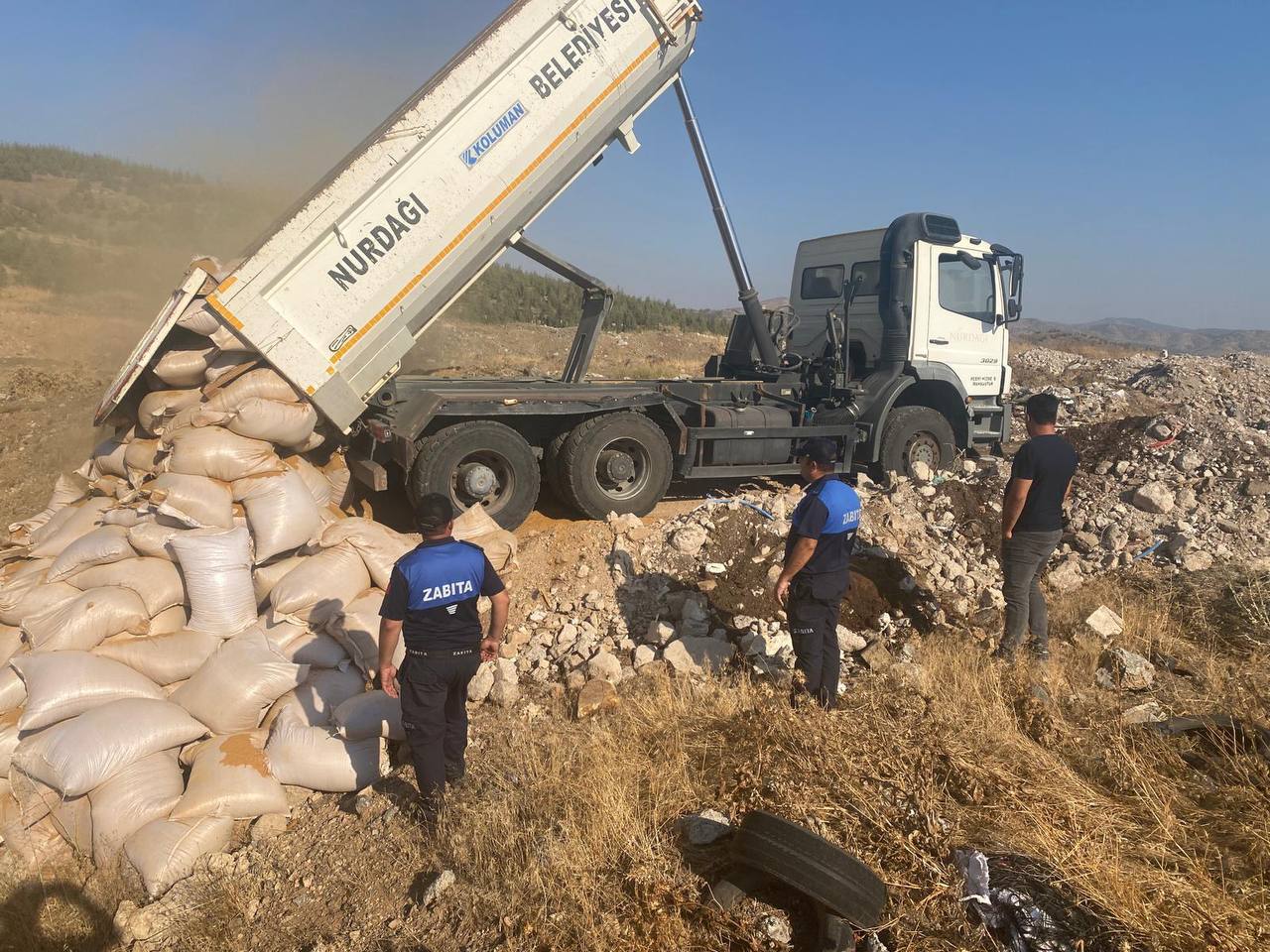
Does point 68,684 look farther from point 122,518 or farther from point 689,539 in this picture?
point 689,539

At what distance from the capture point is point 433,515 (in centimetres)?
333

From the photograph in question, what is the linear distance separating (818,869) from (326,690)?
276 cm

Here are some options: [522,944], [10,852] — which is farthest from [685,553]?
[10,852]

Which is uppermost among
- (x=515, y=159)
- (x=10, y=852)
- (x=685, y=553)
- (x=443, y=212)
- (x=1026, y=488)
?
(x=515, y=159)

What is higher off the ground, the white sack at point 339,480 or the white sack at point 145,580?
the white sack at point 339,480

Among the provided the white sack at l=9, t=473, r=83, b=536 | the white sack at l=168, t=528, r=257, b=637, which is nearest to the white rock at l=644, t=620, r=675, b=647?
the white sack at l=168, t=528, r=257, b=637

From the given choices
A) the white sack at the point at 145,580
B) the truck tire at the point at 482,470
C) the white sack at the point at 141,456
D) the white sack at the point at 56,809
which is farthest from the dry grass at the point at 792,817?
the white sack at the point at 141,456

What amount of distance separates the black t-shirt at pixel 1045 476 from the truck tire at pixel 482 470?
349cm

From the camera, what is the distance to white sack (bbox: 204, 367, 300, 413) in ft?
16.8

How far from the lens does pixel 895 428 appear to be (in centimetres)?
806

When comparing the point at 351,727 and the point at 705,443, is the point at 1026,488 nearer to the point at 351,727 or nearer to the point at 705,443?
the point at 705,443

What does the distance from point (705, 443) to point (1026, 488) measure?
3105mm

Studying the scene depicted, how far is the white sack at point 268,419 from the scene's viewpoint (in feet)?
16.6

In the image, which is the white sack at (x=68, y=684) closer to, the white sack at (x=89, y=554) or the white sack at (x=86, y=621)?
the white sack at (x=86, y=621)
